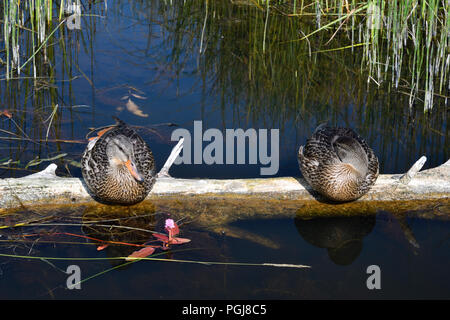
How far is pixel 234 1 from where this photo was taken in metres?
8.78

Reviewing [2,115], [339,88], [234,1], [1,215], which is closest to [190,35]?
[234,1]

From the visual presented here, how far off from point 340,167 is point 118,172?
1.70m

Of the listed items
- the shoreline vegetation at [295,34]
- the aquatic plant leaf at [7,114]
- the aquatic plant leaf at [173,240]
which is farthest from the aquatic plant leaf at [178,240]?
the shoreline vegetation at [295,34]

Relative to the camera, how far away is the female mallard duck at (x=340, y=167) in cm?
457

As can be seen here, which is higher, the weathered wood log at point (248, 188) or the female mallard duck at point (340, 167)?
the female mallard duck at point (340, 167)

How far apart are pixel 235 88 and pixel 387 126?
1716 millimetres

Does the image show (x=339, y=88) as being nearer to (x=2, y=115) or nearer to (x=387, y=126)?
(x=387, y=126)

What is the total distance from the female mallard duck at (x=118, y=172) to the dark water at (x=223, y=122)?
55 cm

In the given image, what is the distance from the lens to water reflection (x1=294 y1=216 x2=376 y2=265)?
419 centimetres

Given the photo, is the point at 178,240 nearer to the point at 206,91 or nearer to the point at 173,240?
the point at 173,240

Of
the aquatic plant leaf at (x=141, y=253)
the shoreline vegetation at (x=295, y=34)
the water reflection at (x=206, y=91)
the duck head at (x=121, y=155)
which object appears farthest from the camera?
the shoreline vegetation at (x=295, y=34)

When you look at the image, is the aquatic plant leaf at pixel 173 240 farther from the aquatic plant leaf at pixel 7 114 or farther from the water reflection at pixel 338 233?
the aquatic plant leaf at pixel 7 114

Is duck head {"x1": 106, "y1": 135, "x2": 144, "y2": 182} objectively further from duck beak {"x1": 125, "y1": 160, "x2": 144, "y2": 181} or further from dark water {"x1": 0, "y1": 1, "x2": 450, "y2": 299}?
dark water {"x1": 0, "y1": 1, "x2": 450, "y2": 299}

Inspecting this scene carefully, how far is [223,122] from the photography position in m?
6.09
